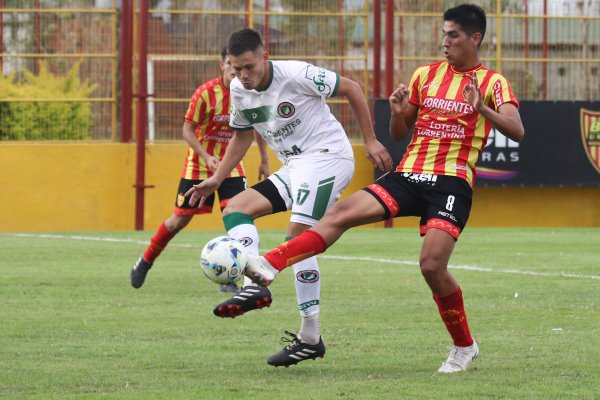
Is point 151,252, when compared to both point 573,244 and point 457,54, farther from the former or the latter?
point 573,244

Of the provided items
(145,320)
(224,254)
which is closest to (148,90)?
(145,320)

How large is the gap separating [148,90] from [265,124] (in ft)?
45.3

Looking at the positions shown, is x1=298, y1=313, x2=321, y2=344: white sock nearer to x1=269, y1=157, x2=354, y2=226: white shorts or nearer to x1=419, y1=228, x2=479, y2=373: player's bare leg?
x1=269, y1=157, x2=354, y2=226: white shorts

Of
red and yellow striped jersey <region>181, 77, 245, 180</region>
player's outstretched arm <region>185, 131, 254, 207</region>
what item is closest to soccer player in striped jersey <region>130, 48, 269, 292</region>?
red and yellow striped jersey <region>181, 77, 245, 180</region>

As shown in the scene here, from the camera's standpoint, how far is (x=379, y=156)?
23.9 ft

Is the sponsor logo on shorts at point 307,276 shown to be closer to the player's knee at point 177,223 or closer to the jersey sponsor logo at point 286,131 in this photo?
the jersey sponsor logo at point 286,131

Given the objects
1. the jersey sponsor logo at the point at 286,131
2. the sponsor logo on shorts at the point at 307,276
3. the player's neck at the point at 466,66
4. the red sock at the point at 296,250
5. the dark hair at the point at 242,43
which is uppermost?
the dark hair at the point at 242,43

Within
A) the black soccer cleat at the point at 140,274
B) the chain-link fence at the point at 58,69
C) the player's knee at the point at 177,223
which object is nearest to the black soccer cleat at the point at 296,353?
the black soccer cleat at the point at 140,274

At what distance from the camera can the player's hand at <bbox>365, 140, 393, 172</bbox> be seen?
23.7 ft

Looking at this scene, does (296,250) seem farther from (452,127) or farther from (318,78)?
(318,78)

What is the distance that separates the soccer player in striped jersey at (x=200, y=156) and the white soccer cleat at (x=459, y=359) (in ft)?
15.4

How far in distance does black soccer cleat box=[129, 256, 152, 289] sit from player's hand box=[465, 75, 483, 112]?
17.0 feet

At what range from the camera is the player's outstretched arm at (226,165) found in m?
7.78

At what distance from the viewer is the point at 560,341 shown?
802cm
